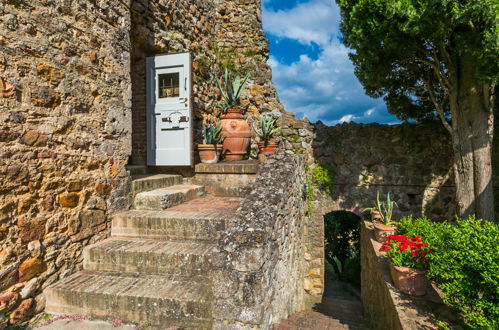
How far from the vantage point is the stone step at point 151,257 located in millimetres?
2797

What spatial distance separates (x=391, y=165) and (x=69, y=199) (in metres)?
6.70

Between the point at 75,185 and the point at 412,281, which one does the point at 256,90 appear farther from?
the point at 412,281

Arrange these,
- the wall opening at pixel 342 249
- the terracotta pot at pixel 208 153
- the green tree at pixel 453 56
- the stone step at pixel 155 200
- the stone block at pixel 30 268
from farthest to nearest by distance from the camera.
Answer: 1. the wall opening at pixel 342 249
2. the terracotta pot at pixel 208 153
3. the green tree at pixel 453 56
4. the stone step at pixel 155 200
5. the stone block at pixel 30 268

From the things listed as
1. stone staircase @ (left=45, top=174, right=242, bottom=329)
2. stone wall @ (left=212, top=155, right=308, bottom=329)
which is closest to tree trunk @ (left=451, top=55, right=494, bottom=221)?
stone wall @ (left=212, top=155, right=308, bottom=329)

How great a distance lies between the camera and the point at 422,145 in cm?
687

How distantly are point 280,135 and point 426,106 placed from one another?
3.43m

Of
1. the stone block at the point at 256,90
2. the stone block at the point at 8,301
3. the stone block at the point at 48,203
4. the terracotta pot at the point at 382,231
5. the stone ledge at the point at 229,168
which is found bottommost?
the terracotta pot at the point at 382,231

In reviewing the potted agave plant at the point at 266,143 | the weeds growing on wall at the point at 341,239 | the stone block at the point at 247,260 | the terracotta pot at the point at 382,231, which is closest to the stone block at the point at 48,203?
the stone block at the point at 247,260

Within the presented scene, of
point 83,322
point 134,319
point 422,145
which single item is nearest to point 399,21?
point 422,145

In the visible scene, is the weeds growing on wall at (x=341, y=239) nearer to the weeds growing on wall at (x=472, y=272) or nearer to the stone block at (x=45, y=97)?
the weeds growing on wall at (x=472, y=272)

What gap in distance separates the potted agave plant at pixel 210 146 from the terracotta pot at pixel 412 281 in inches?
140

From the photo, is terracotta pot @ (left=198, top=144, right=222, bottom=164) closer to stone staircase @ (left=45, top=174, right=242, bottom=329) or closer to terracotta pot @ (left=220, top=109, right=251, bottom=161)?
terracotta pot @ (left=220, top=109, right=251, bottom=161)

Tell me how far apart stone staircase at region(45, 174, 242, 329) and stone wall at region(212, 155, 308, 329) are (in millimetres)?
203

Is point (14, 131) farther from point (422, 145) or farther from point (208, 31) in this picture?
point (422, 145)
